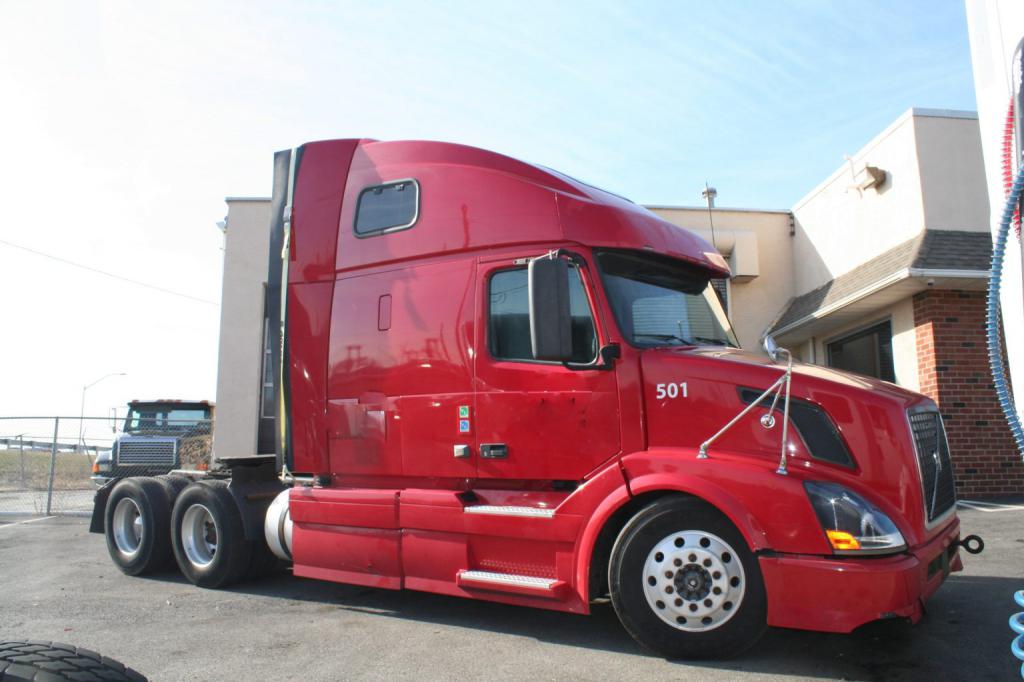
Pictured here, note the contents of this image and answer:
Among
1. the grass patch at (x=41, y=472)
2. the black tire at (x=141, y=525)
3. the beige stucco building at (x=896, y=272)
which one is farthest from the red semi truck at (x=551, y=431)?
the grass patch at (x=41, y=472)

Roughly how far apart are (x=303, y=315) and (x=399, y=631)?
2637 mm

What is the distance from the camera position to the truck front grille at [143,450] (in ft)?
43.6

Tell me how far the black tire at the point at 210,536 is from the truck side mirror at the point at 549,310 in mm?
3726

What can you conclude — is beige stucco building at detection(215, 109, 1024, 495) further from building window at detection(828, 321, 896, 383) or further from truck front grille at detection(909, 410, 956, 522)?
truck front grille at detection(909, 410, 956, 522)

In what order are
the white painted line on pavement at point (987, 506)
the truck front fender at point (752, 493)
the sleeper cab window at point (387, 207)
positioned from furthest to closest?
1. the white painted line on pavement at point (987, 506)
2. the sleeper cab window at point (387, 207)
3. the truck front fender at point (752, 493)

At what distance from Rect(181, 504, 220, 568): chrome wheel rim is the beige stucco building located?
1939 mm

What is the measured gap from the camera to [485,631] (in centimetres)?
533

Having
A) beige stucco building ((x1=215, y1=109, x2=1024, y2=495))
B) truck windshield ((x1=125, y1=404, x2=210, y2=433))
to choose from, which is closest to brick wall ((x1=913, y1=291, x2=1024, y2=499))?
beige stucco building ((x1=215, y1=109, x2=1024, y2=495))

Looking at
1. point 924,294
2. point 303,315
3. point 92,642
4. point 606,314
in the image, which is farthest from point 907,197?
point 92,642

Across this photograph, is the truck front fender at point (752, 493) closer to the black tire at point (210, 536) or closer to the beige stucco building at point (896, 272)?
the black tire at point (210, 536)

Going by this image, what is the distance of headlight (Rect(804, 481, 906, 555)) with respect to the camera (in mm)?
4027

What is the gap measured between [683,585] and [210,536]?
191 inches

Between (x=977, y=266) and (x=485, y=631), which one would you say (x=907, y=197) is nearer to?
(x=977, y=266)

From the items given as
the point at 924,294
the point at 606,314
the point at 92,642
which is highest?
the point at 924,294
